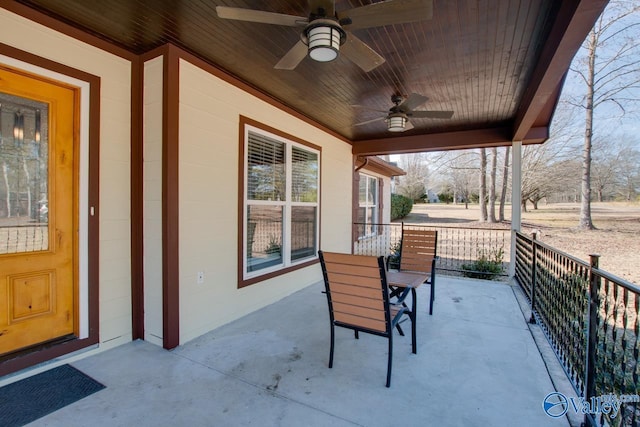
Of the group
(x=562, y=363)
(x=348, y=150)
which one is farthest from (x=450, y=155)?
(x=562, y=363)

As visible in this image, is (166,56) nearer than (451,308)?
Yes

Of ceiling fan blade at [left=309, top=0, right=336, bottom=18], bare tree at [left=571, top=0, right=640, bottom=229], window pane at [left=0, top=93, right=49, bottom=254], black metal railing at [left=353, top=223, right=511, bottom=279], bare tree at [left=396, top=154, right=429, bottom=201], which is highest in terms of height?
bare tree at [left=571, top=0, right=640, bottom=229]

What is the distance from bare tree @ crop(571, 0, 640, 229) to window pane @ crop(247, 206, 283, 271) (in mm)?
11735

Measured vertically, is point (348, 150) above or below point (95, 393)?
above

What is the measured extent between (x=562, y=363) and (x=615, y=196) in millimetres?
22092

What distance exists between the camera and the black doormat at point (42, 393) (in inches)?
71.8

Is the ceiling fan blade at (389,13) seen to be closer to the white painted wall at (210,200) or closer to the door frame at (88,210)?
the white painted wall at (210,200)

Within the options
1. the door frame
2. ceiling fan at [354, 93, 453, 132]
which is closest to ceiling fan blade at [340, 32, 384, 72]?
ceiling fan at [354, 93, 453, 132]

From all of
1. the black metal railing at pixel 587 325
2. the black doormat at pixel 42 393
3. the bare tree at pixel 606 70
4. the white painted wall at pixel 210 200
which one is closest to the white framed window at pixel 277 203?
the white painted wall at pixel 210 200

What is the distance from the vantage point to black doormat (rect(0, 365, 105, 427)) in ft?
5.98

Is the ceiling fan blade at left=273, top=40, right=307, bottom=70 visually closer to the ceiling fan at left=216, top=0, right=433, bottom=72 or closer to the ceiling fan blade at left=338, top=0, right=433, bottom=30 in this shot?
the ceiling fan at left=216, top=0, right=433, bottom=72

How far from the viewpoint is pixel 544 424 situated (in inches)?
71.7

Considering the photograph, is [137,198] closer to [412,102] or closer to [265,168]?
[265,168]

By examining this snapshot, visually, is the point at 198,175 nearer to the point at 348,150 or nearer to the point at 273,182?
the point at 273,182
